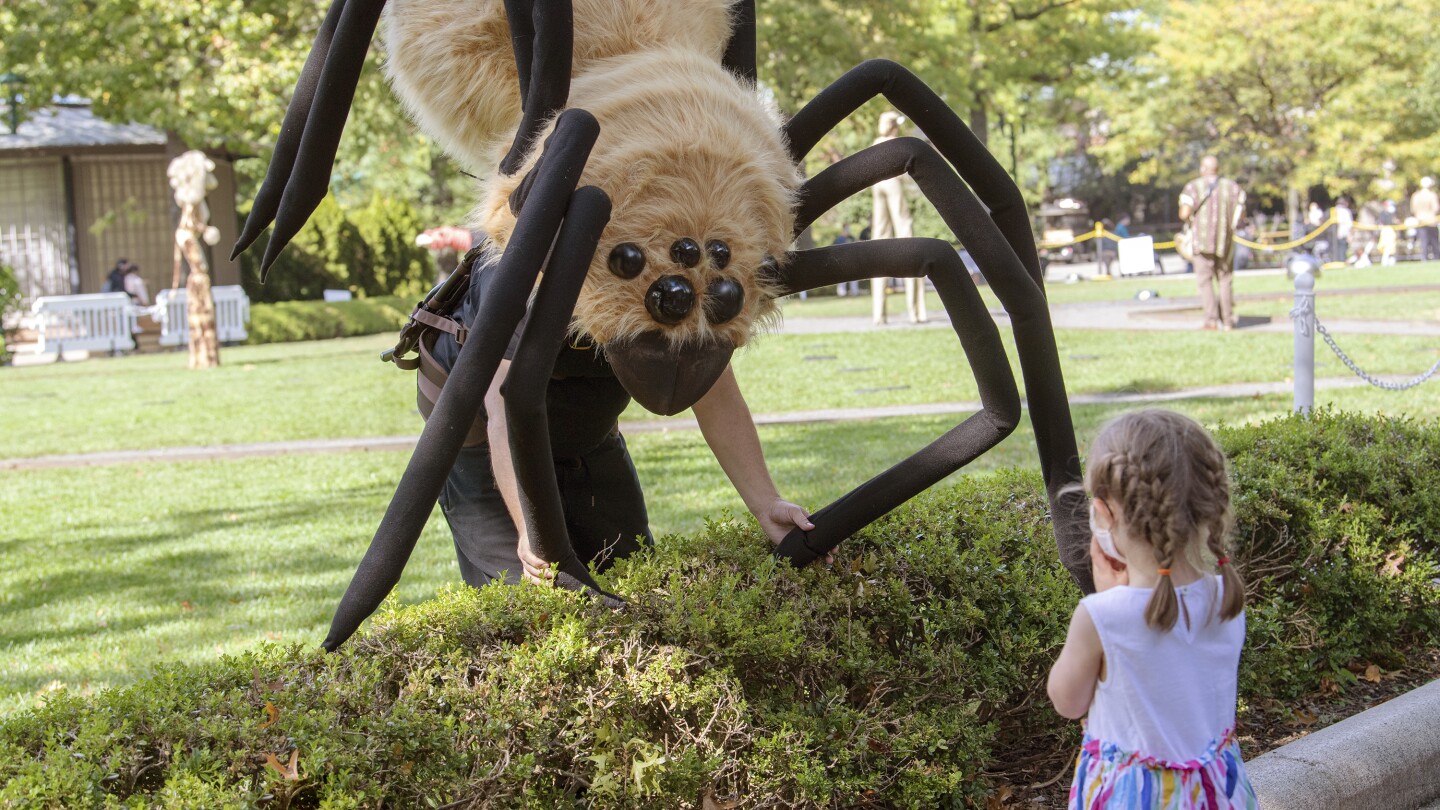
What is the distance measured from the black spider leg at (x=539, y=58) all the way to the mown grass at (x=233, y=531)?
2.56 m

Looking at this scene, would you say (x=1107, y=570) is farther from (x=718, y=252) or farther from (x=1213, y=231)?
(x=1213, y=231)

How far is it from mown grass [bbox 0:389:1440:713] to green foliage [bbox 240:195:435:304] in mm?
17291

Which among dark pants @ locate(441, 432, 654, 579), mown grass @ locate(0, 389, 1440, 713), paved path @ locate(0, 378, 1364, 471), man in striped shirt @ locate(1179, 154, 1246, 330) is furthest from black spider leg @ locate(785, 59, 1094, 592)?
man in striped shirt @ locate(1179, 154, 1246, 330)

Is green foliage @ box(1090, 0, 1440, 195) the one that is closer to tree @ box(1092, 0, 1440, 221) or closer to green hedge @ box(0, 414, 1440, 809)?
tree @ box(1092, 0, 1440, 221)

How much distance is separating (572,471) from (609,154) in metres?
1.11

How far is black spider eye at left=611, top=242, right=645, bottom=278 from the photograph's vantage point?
2.45 metres

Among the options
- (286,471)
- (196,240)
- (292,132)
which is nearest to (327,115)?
(292,132)

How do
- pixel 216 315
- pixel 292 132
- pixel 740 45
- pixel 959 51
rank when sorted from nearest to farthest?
pixel 292 132 → pixel 740 45 → pixel 216 315 → pixel 959 51

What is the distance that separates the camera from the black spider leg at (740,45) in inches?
124

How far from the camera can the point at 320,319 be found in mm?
23188

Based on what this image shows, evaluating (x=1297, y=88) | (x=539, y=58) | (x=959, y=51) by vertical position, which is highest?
(x=1297, y=88)

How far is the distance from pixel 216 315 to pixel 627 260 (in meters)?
21.1

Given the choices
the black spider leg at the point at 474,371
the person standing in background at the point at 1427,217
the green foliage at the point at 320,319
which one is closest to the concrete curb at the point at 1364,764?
the black spider leg at the point at 474,371

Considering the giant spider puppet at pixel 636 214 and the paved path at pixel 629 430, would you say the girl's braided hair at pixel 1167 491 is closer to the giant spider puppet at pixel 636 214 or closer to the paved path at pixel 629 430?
the giant spider puppet at pixel 636 214
